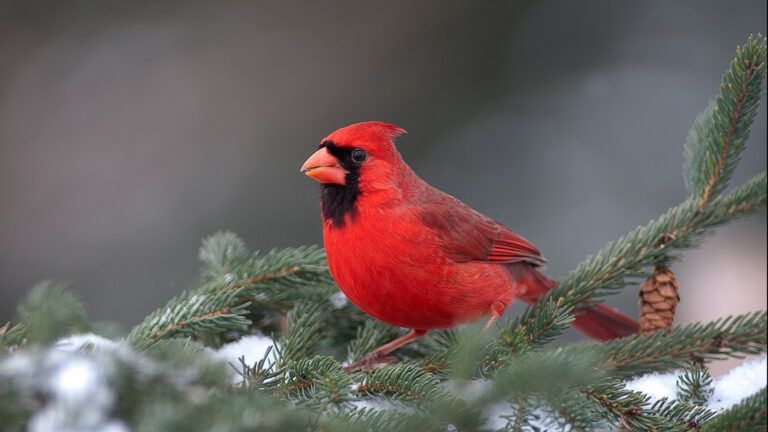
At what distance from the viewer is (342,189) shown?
2230 mm

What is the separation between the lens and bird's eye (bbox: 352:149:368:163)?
2.23 metres

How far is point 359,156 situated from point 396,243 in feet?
1.01

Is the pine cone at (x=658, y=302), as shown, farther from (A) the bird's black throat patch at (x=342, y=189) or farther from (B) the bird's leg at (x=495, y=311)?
(A) the bird's black throat patch at (x=342, y=189)

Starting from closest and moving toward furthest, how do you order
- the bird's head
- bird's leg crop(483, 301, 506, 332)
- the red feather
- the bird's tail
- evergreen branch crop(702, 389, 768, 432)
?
1. evergreen branch crop(702, 389, 768, 432)
2. the red feather
3. the bird's head
4. bird's leg crop(483, 301, 506, 332)
5. the bird's tail

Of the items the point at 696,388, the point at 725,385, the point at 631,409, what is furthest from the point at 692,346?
the point at 631,409

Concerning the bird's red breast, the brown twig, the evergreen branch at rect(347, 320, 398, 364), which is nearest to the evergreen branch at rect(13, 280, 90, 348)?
the brown twig

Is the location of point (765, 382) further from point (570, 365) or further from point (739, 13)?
point (739, 13)

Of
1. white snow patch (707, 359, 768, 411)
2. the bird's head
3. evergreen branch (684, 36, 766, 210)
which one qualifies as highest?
evergreen branch (684, 36, 766, 210)

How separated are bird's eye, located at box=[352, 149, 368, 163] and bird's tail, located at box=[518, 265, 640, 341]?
2.46ft

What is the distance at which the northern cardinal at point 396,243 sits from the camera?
6.79 feet

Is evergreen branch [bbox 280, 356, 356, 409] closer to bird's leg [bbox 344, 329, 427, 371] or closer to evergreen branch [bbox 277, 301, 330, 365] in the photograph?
evergreen branch [bbox 277, 301, 330, 365]

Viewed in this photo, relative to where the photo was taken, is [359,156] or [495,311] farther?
[495,311]

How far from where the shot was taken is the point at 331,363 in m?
1.55

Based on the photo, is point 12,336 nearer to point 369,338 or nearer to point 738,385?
point 369,338
